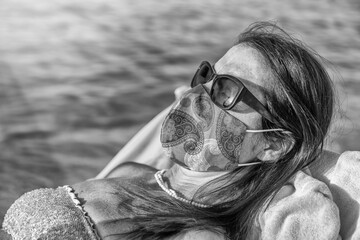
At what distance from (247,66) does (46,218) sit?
0.98 metres

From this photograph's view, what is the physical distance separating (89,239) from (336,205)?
94 cm

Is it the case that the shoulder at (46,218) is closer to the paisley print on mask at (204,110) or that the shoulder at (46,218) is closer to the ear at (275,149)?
the paisley print on mask at (204,110)

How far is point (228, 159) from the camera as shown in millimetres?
2699

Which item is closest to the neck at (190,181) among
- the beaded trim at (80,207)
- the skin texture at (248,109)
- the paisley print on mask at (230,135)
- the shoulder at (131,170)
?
the skin texture at (248,109)

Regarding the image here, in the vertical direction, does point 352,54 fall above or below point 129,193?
below

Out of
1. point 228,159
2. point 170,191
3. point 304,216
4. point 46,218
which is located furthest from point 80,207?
point 304,216

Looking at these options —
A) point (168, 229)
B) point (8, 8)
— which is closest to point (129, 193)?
point (168, 229)

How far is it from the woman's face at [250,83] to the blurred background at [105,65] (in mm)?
391

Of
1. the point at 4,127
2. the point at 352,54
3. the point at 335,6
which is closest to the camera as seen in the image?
the point at 4,127

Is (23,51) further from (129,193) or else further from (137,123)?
(129,193)

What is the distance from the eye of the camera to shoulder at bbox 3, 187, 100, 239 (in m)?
2.45

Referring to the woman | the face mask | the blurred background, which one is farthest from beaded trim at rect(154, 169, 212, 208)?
the blurred background

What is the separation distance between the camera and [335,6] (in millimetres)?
11086

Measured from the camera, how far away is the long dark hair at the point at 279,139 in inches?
101
